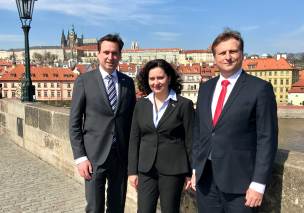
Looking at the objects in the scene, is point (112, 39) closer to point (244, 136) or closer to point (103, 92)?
point (103, 92)

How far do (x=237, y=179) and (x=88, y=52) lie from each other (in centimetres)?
15230

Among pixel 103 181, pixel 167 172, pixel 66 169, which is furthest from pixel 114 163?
pixel 66 169

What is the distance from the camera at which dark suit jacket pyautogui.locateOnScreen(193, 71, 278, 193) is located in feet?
7.33

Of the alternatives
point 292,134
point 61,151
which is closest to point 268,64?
point 292,134

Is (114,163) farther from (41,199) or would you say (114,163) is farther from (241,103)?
(41,199)

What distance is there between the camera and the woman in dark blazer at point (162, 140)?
286 centimetres

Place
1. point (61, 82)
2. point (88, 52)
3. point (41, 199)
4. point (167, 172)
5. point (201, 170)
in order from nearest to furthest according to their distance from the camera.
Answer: point (201, 170), point (167, 172), point (41, 199), point (61, 82), point (88, 52)

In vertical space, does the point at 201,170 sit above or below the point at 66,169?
above

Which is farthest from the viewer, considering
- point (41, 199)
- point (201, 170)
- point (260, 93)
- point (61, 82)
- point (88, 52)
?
point (88, 52)

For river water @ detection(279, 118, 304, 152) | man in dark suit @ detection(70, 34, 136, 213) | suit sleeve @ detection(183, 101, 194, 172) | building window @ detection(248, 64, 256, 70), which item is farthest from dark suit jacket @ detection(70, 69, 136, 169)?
building window @ detection(248, 64, 256, 70)

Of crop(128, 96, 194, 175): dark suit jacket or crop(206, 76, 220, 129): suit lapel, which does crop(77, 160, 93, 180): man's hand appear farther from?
crop(206, 76, 220, 129): suit lapel

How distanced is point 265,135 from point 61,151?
4.62m

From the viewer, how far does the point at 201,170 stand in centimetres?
252

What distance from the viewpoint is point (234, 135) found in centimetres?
233
